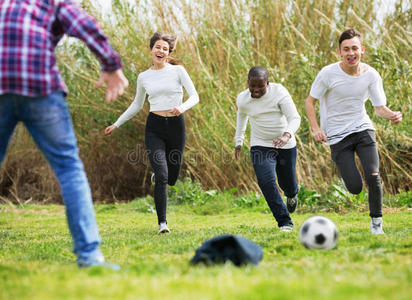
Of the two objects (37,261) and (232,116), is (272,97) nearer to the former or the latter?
(37,261)

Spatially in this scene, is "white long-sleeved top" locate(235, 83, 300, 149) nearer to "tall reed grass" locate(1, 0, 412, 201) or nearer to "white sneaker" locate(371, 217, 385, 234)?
"white sneaker" locate(371, 217, 385, 234)

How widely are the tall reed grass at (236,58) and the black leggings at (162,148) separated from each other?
10.5 ft

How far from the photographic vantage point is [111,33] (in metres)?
10.9

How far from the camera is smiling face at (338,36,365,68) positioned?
5.27 m

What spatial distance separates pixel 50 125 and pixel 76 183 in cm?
40

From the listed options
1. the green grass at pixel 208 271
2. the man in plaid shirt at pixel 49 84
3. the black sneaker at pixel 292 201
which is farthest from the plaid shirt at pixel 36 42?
the black sneaker at pixel 292 201

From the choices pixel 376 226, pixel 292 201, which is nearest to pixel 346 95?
pixel 376 226

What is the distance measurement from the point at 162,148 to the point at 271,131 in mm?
1303

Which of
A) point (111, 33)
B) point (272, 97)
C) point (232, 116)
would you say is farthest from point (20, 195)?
point (272, 97)

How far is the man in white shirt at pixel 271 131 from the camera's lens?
5.62 metres

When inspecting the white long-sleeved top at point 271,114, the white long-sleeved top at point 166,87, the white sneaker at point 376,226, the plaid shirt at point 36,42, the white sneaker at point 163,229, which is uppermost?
the plaid shirt at point 36,42

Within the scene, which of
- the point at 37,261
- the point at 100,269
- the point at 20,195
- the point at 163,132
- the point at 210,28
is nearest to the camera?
the point at 100,269

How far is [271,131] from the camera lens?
5809 millimetres

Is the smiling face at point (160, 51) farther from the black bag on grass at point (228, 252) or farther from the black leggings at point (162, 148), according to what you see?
the black bag on grass at point (228, 252)
